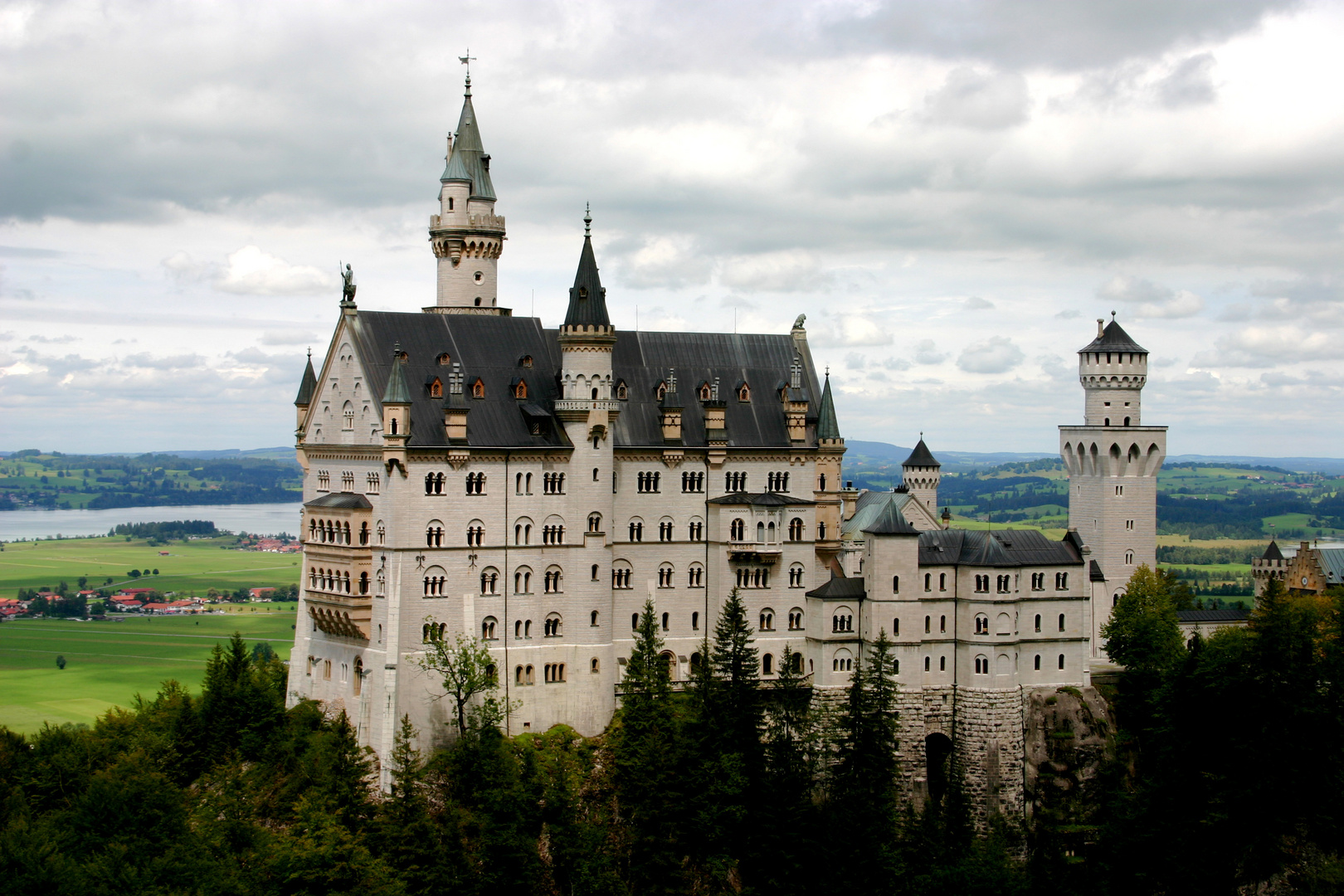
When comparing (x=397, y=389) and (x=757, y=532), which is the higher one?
(x=397, y=389)

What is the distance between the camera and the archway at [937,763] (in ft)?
309

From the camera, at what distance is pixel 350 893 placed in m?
74.0

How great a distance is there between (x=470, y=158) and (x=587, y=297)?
17.1 metres

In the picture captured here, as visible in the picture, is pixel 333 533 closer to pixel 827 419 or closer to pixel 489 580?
pixel 489 580

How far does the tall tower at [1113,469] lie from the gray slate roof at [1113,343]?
0.06 m

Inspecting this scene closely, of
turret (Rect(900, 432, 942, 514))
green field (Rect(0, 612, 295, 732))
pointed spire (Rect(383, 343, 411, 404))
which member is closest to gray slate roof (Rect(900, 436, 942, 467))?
turret (Rect(900, 432, 942, 514))

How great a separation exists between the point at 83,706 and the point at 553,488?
7874 centimetres

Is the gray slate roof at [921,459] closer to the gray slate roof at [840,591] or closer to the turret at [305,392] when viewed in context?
the gray slate roof at [840,591]

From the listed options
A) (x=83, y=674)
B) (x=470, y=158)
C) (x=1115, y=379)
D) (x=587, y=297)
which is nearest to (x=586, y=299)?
(x=587, y=297)

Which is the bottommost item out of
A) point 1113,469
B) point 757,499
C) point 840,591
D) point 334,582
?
point 840,591

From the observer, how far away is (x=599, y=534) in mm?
90562

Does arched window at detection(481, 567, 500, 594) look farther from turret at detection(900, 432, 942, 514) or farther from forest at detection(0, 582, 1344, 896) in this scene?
turret at detection(900, 432, 942, 514)

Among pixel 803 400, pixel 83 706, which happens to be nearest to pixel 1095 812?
pixel 803 400

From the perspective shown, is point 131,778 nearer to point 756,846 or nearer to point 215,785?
point 215,785
